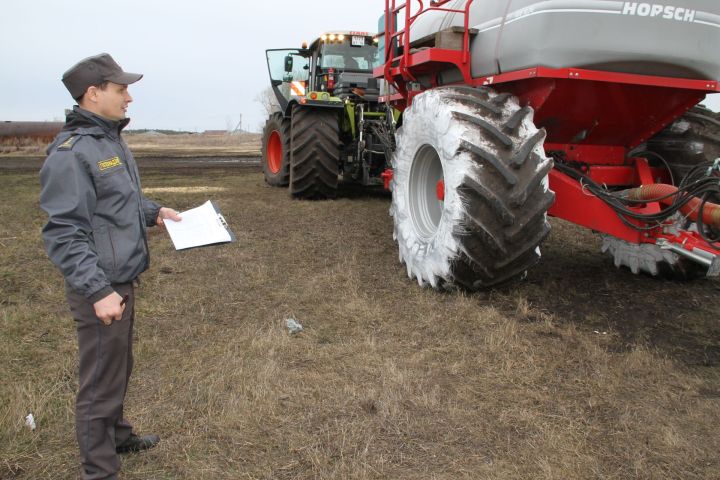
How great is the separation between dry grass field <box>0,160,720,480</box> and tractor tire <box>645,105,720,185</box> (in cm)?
102

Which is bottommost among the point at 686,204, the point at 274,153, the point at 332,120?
the point at 274,153

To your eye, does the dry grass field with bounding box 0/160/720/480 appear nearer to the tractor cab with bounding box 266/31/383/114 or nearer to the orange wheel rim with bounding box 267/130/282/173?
the tractor cab with bounding box 266/31/383/114

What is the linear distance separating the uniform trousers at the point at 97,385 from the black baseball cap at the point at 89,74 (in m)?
0.76

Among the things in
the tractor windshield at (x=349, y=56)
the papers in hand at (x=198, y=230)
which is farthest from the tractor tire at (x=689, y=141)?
the tractor windshield at (x=349, y=56)

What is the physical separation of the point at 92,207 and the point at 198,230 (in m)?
0.62

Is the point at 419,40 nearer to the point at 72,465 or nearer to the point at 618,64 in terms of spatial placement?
the point at 618,64

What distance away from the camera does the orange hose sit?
3.42 meters

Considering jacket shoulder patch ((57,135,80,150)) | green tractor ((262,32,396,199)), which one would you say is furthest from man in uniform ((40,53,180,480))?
green tractor ((262,32,396,199))

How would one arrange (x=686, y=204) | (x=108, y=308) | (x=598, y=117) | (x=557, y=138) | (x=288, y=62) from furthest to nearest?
1. (x=288, y=62)
2. (x=557, y=138)
3. (x=598, y=117)
4. (x=686, y=204)
5. (x=108, y=308)

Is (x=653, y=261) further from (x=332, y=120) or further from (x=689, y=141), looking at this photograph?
(x=332, y=120)

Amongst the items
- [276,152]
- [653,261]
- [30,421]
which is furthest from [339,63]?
[30,421]

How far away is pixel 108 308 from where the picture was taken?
2.07 meters

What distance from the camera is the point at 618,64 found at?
3785 millimetres

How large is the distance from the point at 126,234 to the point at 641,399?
2547 mm
